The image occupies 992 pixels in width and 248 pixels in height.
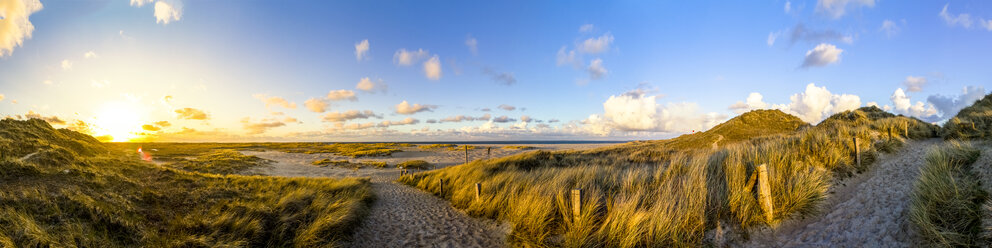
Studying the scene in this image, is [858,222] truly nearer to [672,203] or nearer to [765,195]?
[765,195]

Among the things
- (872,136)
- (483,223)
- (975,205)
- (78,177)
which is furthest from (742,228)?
(872,136)

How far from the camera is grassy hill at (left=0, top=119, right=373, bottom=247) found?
4.26 m

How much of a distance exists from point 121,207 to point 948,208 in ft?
45.3

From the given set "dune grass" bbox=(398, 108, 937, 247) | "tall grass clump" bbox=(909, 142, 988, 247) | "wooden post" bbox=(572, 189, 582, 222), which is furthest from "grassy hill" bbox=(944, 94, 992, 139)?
"wooden post" bbox=(572, 189, 582, 222)

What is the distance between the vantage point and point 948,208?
452 centimetres

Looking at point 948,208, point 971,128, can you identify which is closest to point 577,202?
point 948,208

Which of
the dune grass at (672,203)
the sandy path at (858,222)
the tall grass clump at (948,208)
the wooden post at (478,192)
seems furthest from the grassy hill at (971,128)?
the wooden post at (478,192)

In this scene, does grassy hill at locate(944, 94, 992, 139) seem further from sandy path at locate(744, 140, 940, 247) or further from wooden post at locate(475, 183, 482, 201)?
wooden post at locate(475, 183, 482, 201)

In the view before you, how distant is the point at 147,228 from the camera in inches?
204

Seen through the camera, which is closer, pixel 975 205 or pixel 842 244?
pixel 975 205

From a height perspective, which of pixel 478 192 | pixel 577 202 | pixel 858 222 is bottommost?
pixel 478 192

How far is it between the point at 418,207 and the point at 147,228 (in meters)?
7.78

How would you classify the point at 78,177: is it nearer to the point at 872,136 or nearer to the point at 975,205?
the point at 975,205

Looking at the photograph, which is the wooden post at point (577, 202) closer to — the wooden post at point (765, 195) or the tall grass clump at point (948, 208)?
the wooden post at point (765, 195)
